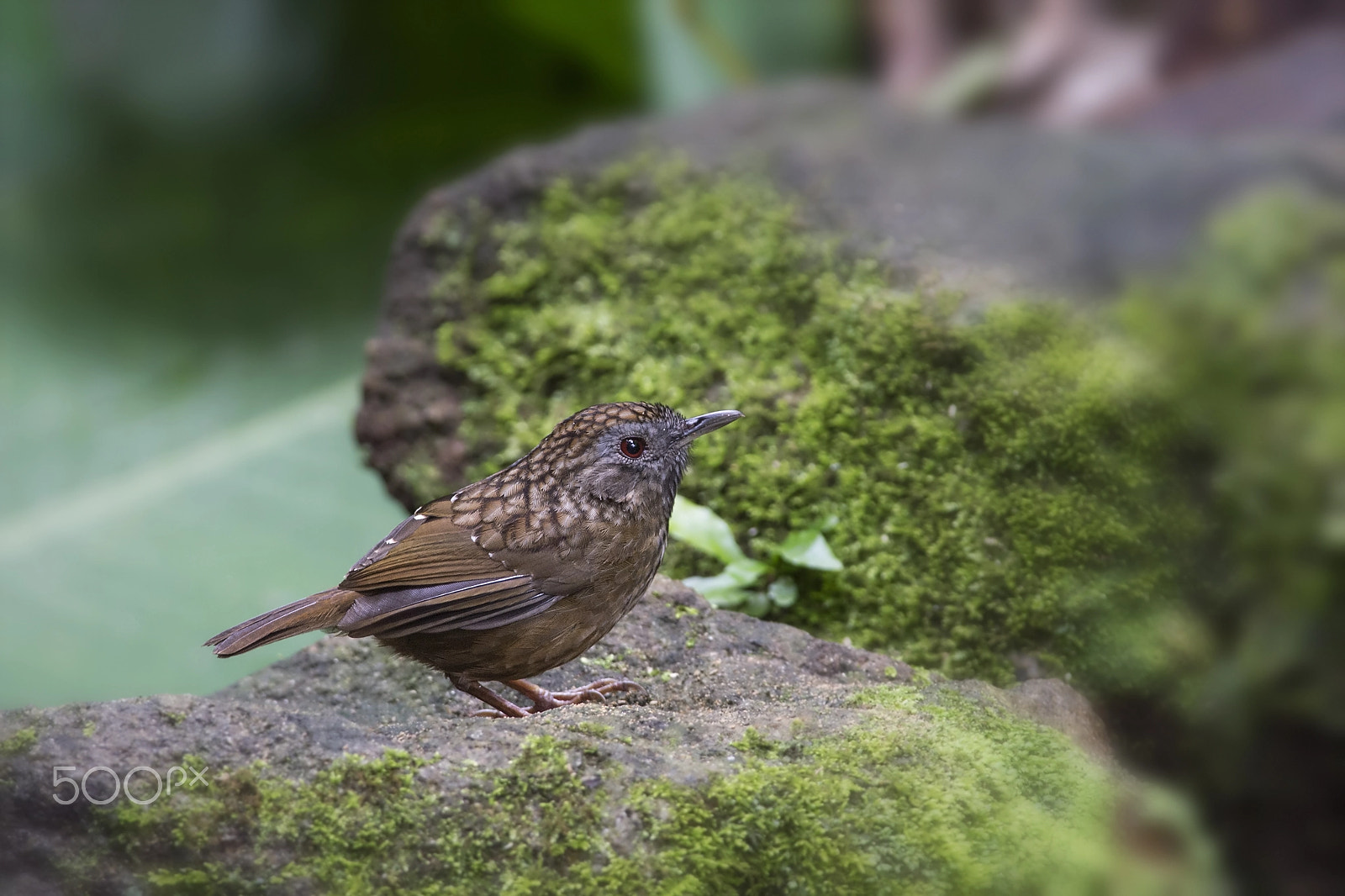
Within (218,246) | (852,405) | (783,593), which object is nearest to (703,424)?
(783,593)

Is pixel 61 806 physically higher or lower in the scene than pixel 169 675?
higher

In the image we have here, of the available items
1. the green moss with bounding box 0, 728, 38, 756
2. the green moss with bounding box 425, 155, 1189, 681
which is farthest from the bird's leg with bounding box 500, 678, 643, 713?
the green moss with bounding box 0, 728, 38, 756

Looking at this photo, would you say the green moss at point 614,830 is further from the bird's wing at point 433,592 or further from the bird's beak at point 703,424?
the bird's beak at point 703,424

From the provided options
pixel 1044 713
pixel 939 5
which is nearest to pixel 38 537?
pixel 1044 713

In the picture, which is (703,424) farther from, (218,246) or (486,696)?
(218,246)

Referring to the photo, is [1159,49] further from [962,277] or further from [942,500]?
[942,500]

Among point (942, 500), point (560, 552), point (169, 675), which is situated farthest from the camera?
point (169, 675)
